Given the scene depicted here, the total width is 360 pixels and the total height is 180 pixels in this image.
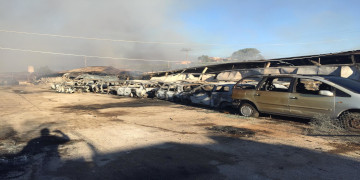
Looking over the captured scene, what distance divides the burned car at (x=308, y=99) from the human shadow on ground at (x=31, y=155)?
5.42m

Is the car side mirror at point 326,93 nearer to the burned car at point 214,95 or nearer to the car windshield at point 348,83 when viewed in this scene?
the car windshield at point 348,83

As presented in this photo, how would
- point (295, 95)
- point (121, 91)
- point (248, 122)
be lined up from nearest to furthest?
point (295, 95), point (248, 122), point (121, 91)

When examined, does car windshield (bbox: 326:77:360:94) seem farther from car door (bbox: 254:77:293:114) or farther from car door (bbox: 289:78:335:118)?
car door (bbox: 254:77:293:114)

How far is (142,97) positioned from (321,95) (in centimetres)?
1171

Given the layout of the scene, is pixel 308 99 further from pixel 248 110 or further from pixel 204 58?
pixel 204 58

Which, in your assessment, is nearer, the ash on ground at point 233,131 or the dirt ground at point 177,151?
the dirt ground at point 177,151

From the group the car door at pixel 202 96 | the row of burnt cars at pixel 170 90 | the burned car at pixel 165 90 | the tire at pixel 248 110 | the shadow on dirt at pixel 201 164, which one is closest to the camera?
the shadow on dirt at pixel 201 164

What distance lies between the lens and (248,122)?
6.94 metres

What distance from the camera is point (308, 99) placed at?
615 cm

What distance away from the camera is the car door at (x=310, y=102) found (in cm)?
585

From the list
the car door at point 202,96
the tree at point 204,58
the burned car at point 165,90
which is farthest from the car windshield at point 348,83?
the tree at point 204,58

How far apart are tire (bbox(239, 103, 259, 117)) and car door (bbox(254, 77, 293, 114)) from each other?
0.27 m

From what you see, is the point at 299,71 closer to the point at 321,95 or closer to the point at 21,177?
the point at 321,95

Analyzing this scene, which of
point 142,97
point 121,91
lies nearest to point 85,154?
point 142,97
